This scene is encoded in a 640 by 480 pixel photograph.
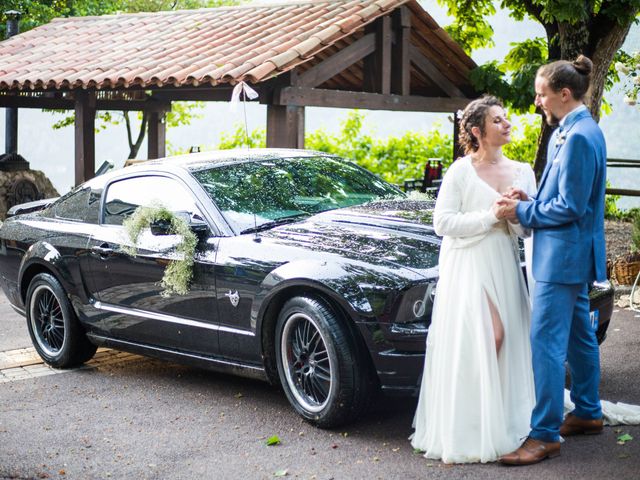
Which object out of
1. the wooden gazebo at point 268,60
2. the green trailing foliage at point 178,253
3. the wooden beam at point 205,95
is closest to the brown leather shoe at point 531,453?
the green trailing foliage at point 178,253

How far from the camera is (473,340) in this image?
17.0ft

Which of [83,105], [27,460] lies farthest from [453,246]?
[83,105]

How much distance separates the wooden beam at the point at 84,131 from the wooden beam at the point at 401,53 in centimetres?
470

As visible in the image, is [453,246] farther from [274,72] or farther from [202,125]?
[202,125]

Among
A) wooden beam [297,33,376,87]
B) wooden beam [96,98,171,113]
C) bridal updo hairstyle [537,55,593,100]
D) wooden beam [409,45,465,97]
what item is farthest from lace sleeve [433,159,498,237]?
wooden beam [96,98,171,113]

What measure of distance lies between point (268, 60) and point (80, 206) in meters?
4.27

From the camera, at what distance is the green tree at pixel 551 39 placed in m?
12.9

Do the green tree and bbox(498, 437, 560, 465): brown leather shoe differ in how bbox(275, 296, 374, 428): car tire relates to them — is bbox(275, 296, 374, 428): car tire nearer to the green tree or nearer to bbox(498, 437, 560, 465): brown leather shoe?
bbox(498, 437, 560, 465): brown leather shoe

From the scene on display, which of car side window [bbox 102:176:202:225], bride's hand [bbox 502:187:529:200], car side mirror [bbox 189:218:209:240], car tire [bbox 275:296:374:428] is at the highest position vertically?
bride's hand [bbox 502:187:529:200]

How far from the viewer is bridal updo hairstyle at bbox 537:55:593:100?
196 inches

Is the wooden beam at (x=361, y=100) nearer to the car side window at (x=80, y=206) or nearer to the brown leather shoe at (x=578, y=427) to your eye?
the car side window at (x=80, y=206)

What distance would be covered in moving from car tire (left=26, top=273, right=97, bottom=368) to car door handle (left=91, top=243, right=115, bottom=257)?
1.95 ft

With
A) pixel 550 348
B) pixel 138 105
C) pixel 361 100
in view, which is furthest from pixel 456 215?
pixel 138 105

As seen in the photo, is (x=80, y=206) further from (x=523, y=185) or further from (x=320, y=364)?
(x=523, y=185)
